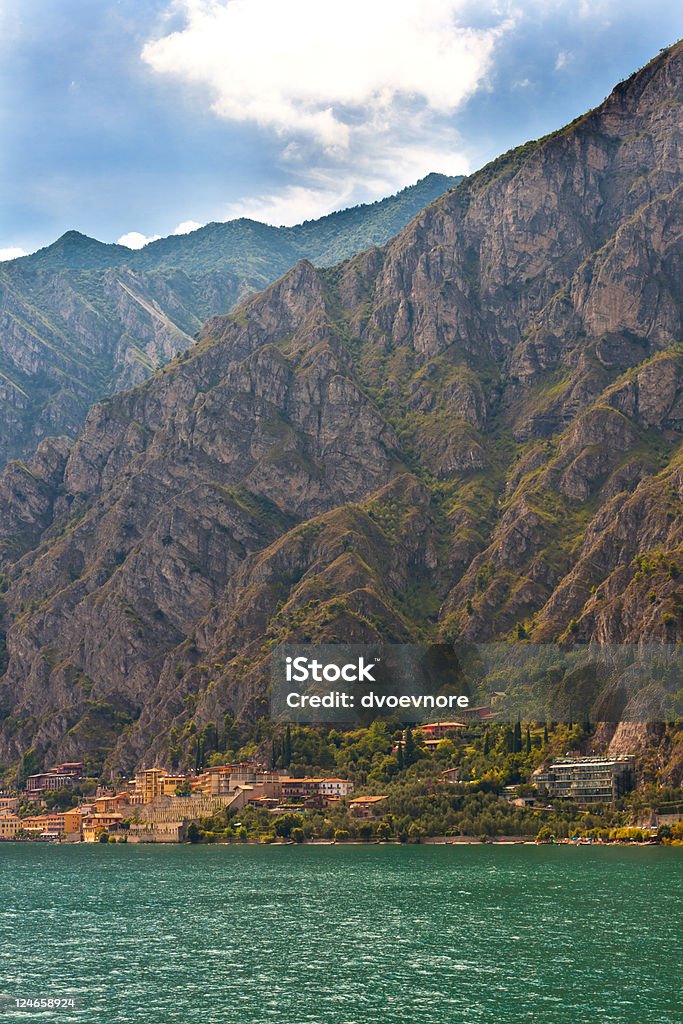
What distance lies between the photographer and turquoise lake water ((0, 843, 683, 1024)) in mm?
88375

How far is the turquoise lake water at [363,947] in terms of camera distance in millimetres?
88375

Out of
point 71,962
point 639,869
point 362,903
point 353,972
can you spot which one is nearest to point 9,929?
point 71,962

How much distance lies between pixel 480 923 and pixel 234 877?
2513 inches

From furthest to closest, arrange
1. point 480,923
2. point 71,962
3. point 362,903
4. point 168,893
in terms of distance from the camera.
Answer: point 168,893 < point 362,903 < point 480,923 < point 71,962

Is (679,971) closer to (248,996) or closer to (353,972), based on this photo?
(353,972)

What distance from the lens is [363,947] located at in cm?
11169

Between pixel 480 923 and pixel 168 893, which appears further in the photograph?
pixel 168 893

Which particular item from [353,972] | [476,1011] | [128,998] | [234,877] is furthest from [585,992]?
[234,877]

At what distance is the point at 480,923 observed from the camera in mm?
124188

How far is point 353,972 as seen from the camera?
10044cm

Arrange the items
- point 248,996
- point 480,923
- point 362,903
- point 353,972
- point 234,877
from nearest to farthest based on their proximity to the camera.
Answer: point 248,996 < point 353,972 < point 480,923 < point 362,903 < point 234,877

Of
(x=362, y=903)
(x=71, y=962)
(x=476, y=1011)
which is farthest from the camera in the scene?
(x=362, y=903)

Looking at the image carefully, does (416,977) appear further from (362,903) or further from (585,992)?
(362,903)

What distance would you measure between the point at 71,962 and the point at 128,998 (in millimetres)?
17923
